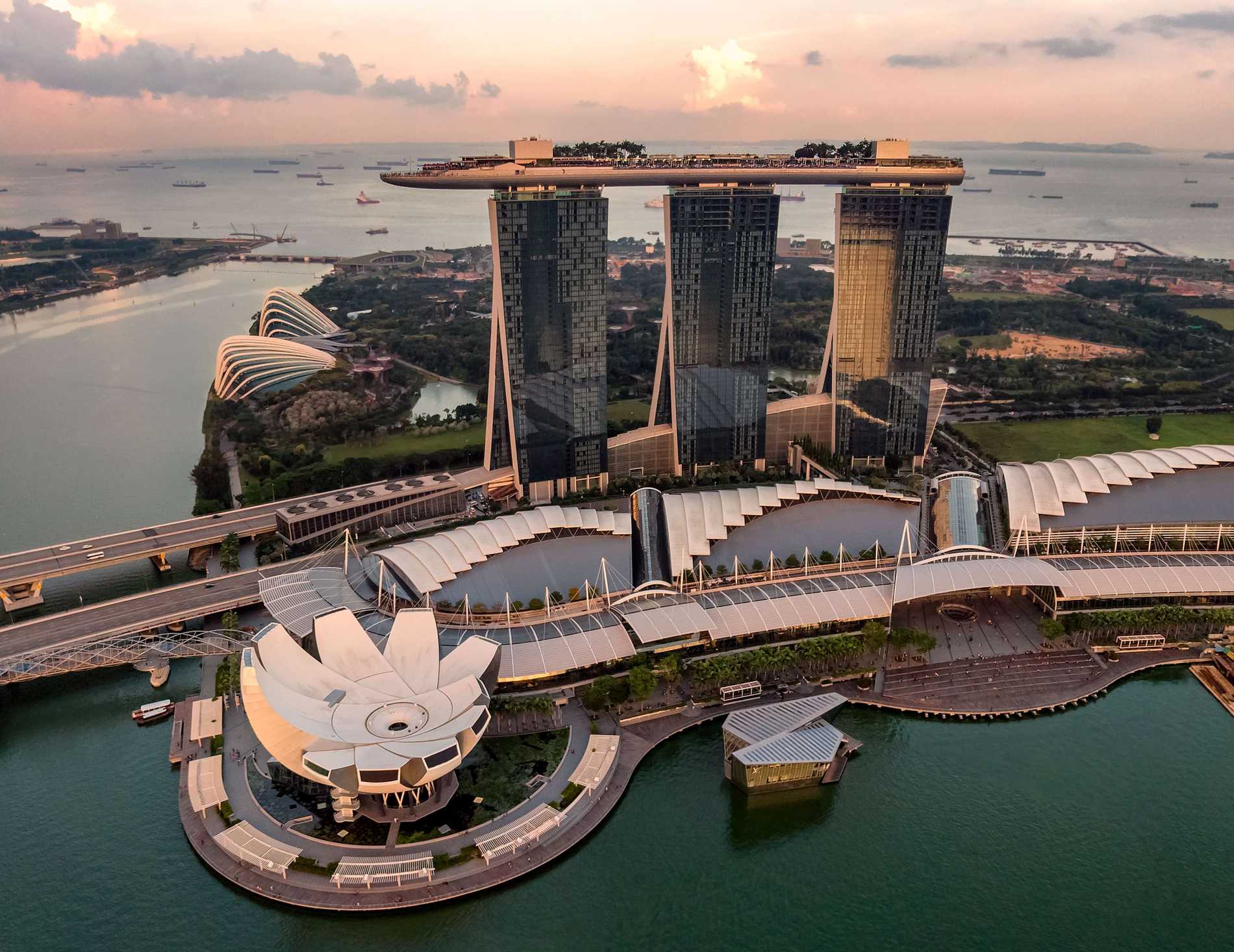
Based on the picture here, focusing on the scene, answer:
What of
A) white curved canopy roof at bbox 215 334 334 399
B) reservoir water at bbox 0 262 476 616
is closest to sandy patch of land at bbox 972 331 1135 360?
reservoir water at bbox 0 262 476 616

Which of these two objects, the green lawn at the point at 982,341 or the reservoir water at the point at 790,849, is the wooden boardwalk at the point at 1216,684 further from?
the green lawn at the point at 982,341

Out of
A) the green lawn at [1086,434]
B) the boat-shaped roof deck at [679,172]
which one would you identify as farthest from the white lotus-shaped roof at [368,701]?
the green lawn at [1086,434]

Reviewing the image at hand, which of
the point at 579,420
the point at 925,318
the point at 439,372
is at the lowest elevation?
the point at 439,372

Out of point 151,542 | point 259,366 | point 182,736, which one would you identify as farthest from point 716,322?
point 259,366

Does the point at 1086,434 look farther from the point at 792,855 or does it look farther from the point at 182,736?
the point at 182,736

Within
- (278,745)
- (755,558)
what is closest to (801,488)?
(755,558)

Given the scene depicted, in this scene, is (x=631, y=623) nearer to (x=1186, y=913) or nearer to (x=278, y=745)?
Answer: (x=278, y=745)

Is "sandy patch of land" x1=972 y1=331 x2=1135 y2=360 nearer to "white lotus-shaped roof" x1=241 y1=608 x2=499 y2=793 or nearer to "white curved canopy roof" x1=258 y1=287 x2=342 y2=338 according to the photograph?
"white curved canopy roof" x1=258 y1=287 x2=342 y2=338
